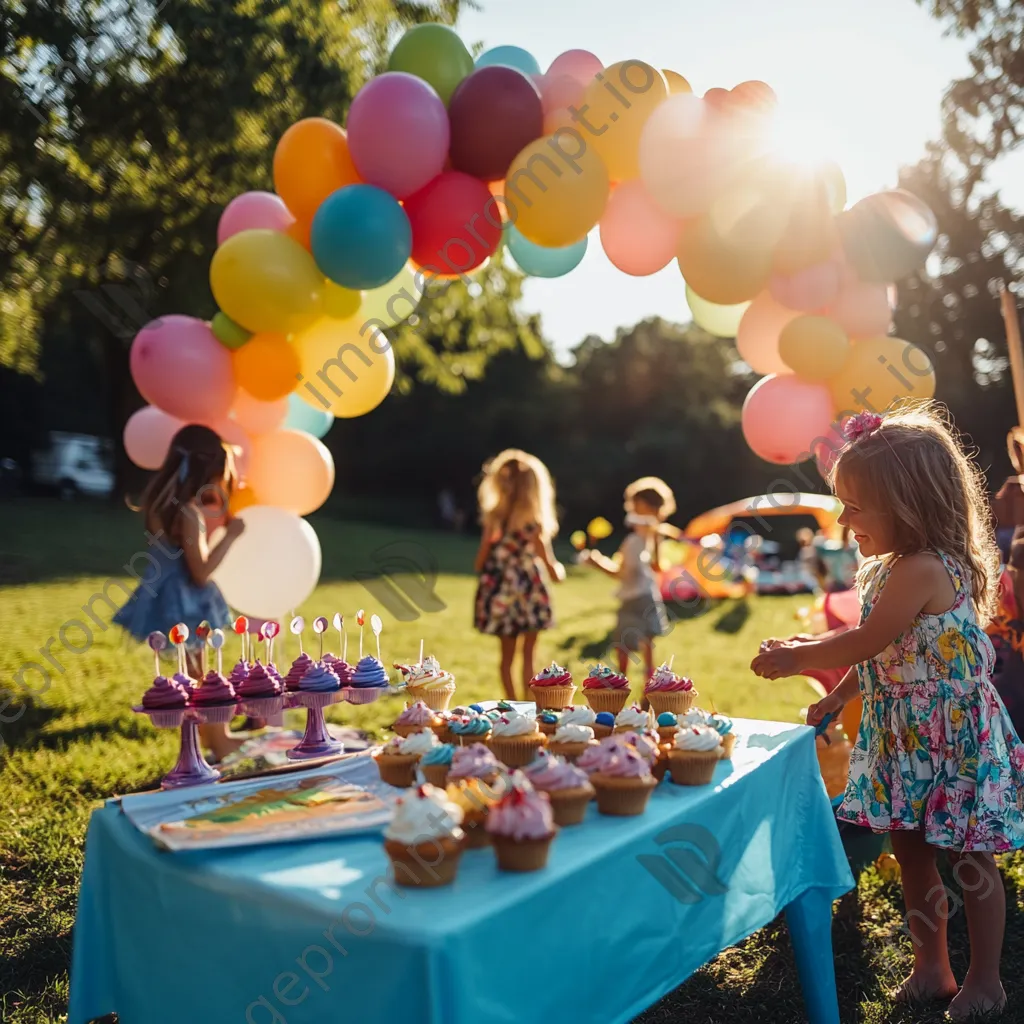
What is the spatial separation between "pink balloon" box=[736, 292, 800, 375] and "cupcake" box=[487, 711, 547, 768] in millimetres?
2786

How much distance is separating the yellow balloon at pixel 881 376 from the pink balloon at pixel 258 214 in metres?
2.77

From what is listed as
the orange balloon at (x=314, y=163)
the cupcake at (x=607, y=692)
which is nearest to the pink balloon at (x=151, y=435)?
the orange balloon at (x=314, y=163)

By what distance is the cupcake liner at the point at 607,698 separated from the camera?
2512 millimetres

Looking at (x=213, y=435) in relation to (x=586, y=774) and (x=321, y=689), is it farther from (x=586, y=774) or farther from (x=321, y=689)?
(x=586, y=774)

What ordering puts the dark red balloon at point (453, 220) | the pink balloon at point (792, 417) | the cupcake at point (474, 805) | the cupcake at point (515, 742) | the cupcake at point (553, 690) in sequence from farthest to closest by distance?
the pink balloon at point (792, 417), the dark red balloon at point (453, 220), the cupcake at point (553, 690), the cupcake at point (515, 742), the cupcake at point (474, 805)

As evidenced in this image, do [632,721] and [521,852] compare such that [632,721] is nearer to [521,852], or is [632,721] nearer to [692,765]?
[692,765]

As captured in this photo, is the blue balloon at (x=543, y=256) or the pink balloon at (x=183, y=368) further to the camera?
the blue balloon at (x=543, y=256)

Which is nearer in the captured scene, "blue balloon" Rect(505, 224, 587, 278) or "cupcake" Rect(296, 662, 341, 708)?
"cupcake" Rect(296, 662, 341, 708)

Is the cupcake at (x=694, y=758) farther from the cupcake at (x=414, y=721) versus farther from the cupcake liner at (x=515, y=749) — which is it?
the cupcake at (x=414, y=721)

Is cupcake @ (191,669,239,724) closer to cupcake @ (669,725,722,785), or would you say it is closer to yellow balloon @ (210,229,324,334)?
cupcake @ (669,725,722,785)

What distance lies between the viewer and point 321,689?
2.53 metres

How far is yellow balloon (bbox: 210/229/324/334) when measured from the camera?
4.23 metres

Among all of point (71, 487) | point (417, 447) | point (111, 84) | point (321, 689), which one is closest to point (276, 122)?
point (111, 84)

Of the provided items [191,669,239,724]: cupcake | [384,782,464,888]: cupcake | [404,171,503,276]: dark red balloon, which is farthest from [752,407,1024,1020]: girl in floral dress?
[404,171,503,276]: dark red balloon
